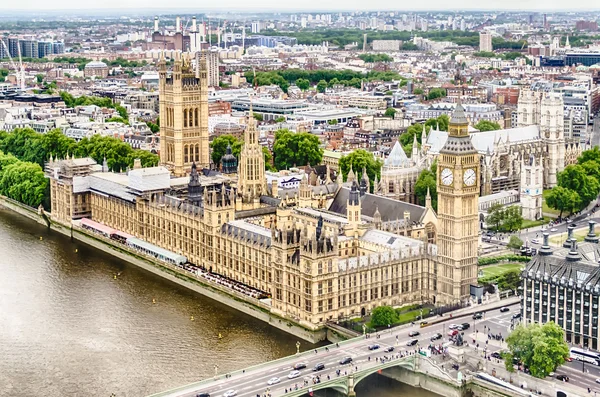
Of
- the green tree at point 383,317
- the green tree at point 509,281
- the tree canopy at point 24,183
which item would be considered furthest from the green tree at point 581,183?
the tree canopy at point 24,183

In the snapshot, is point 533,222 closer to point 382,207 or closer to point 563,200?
point 563,200

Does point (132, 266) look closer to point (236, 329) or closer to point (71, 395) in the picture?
point (236, 329)

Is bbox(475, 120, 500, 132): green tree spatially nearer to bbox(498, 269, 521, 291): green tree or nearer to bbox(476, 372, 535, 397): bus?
bbox(498, 269, 521, 291): green tree

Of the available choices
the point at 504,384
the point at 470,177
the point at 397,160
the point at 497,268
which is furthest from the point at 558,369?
the point at 397,160

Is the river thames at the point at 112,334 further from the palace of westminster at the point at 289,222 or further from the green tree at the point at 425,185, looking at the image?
the green tree at the point at 425,185

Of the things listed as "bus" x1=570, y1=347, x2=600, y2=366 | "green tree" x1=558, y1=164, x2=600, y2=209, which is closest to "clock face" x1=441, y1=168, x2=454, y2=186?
"bus" x1=570, y1=347, x2=600, y2=366

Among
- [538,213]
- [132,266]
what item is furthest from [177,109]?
[538,213]

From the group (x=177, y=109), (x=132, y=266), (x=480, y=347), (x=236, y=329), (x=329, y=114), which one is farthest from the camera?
(x=329, y=114)
